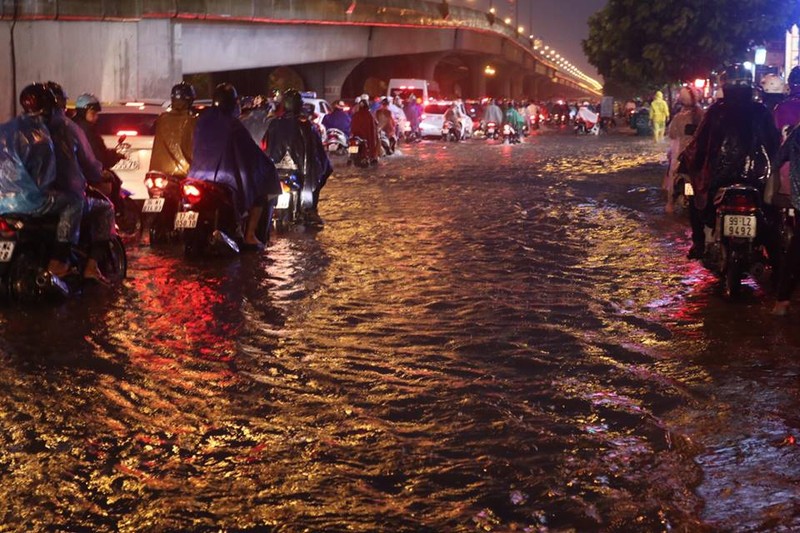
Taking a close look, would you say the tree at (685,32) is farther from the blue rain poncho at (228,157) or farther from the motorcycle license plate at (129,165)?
the blue rain poncho at (228,157)

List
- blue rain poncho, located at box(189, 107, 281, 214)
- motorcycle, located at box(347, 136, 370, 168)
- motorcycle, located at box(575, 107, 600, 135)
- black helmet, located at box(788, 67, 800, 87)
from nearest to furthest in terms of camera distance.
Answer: blue rain poncho, located at box(189, 107, 281, 214) → black helmet, located at box(788, 67, 800, 87) → motorcycle, located at box(347, 136, 370, 168) → motorcycle, located at box(575, 107, 600, 135)

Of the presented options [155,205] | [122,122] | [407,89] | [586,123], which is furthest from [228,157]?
[586,123]

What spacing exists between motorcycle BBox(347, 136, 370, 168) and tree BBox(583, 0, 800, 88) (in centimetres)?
1692

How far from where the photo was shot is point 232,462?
580 cm

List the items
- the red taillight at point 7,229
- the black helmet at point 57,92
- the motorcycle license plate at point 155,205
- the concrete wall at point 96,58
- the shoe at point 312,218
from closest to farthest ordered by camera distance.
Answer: the red taillight at point 7,229, the black helmet at point 57,92, the motorcycle license plate at point 155,205, the shoe at point 312,218, the concrete wall at point 96,58

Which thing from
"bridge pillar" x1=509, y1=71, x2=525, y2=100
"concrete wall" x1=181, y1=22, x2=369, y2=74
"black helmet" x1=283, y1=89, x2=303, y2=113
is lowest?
"black helmet" x1=283, y1=89, x2=303, y2=113

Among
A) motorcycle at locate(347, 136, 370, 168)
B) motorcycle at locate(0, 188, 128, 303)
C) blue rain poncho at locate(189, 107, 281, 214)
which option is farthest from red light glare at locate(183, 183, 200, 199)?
motorcycle at locate(347, 136, 370, 168)

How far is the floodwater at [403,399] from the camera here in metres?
5.21

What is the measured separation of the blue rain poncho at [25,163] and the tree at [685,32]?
34.3 m

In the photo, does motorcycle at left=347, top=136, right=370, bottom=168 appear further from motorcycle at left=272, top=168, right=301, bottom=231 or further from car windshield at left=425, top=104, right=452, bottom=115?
car windshield at left=425, top=104, right=452, bottom=115

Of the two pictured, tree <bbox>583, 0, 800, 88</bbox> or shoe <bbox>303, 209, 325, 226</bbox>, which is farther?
tree <bbox>583, 0, 800, 88</bbox>

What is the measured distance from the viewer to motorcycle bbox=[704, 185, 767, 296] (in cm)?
998

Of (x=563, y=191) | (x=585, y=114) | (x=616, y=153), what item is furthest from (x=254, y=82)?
(x=563, y=191)

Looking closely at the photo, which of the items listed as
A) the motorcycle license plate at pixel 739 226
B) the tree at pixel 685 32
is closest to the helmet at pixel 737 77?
the motorcycle license plate at pixel 739 226
